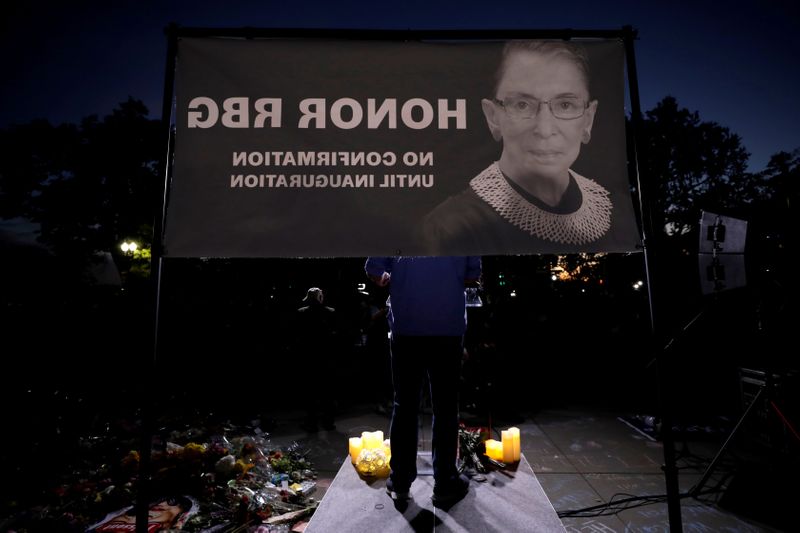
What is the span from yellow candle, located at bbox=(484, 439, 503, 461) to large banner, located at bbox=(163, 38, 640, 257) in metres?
2.33

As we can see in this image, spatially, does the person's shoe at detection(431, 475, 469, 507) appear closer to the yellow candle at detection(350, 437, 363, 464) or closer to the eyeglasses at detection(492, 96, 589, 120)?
the yellow candle at detection(350, 437, 363, 464)

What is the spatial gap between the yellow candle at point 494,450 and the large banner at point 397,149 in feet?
7.63

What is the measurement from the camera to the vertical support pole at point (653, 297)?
1.92 metres

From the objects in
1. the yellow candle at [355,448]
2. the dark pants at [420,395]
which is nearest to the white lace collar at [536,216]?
the dark pants at [420,395]

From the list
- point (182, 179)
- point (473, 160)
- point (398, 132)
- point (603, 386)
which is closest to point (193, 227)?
point (182, 179)

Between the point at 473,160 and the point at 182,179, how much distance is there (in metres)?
1.51

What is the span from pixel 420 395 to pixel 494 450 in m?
1.35

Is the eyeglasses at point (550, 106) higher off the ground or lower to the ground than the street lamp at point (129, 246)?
lower

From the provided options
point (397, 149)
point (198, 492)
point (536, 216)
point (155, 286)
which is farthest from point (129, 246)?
point (536, 216)

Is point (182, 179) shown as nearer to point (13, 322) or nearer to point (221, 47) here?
point (221, 47)

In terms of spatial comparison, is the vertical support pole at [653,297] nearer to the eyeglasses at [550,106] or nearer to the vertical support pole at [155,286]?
the eyeglasses at [550,106]

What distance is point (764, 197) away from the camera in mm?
18562

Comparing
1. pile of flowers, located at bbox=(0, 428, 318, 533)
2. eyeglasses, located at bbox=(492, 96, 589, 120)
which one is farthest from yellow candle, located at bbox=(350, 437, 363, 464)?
eyeglasses, located at bbox=(492, 96, 589, 120)

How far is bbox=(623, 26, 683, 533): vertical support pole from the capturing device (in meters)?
1.92
